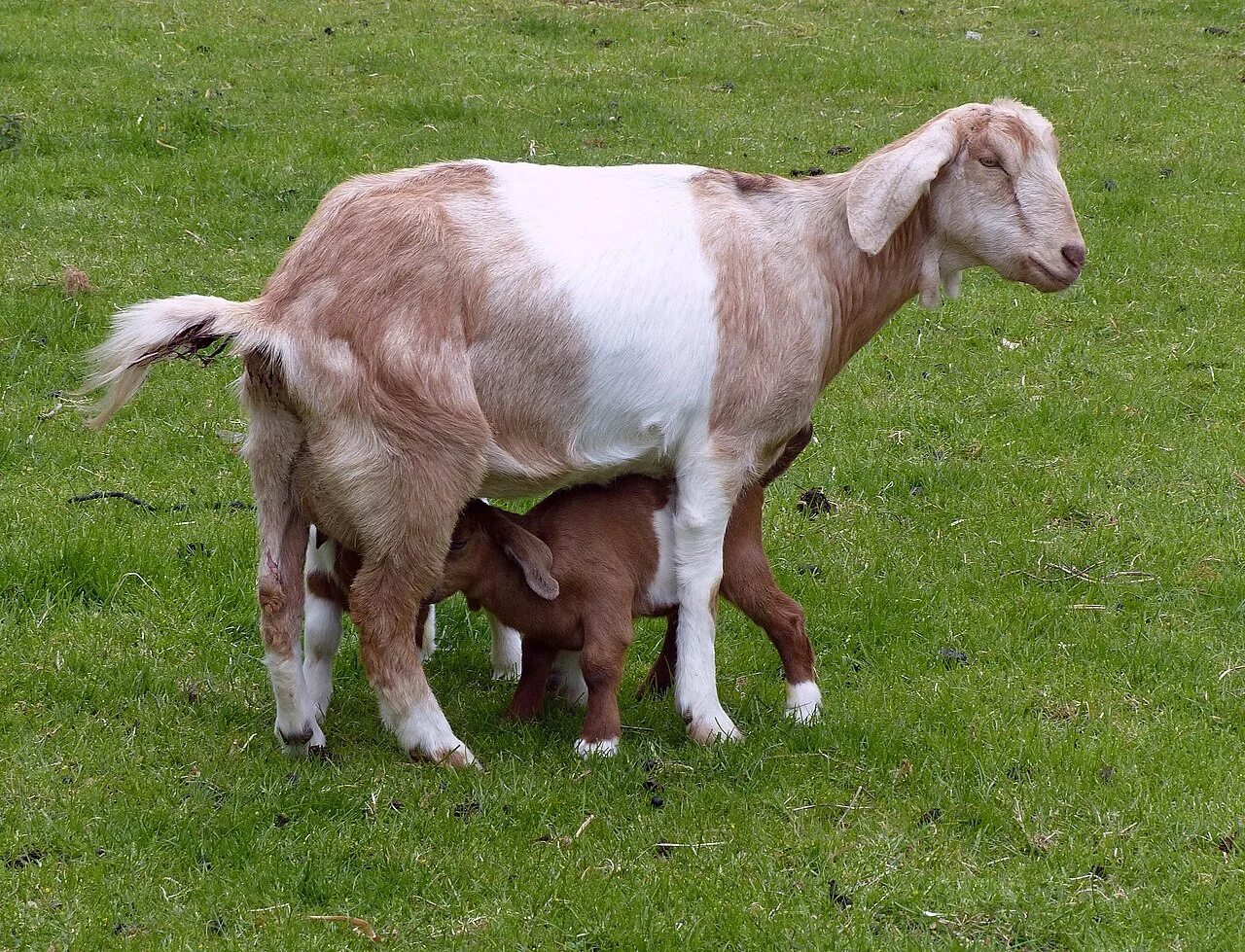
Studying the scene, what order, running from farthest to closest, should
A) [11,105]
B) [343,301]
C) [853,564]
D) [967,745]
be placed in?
[11,105], [853,564], [967,745], [343,301]

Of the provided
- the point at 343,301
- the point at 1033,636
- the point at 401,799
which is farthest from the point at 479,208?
the point at 1033,636

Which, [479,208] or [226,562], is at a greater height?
[479,208]

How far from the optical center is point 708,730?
17.0 ft

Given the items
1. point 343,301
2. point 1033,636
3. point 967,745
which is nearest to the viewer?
point 343,301

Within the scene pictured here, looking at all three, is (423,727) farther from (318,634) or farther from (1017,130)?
(1017,130)

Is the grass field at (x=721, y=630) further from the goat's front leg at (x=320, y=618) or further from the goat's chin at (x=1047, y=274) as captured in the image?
the goat's chin at (x=1047, y=274)

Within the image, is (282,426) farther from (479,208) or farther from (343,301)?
(479,208)

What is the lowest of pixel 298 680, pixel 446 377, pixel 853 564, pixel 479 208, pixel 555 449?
pixel 853 564

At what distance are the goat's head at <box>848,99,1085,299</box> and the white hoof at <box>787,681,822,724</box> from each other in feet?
5.12

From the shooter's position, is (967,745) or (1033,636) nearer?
(967,745)

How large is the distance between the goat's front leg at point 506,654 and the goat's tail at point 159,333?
71.4 inches

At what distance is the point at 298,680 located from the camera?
490cm

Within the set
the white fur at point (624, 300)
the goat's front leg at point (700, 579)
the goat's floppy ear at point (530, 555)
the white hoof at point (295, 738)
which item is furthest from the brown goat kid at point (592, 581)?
the white hoof at point (295, 738)

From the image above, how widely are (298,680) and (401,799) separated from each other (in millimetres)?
517
